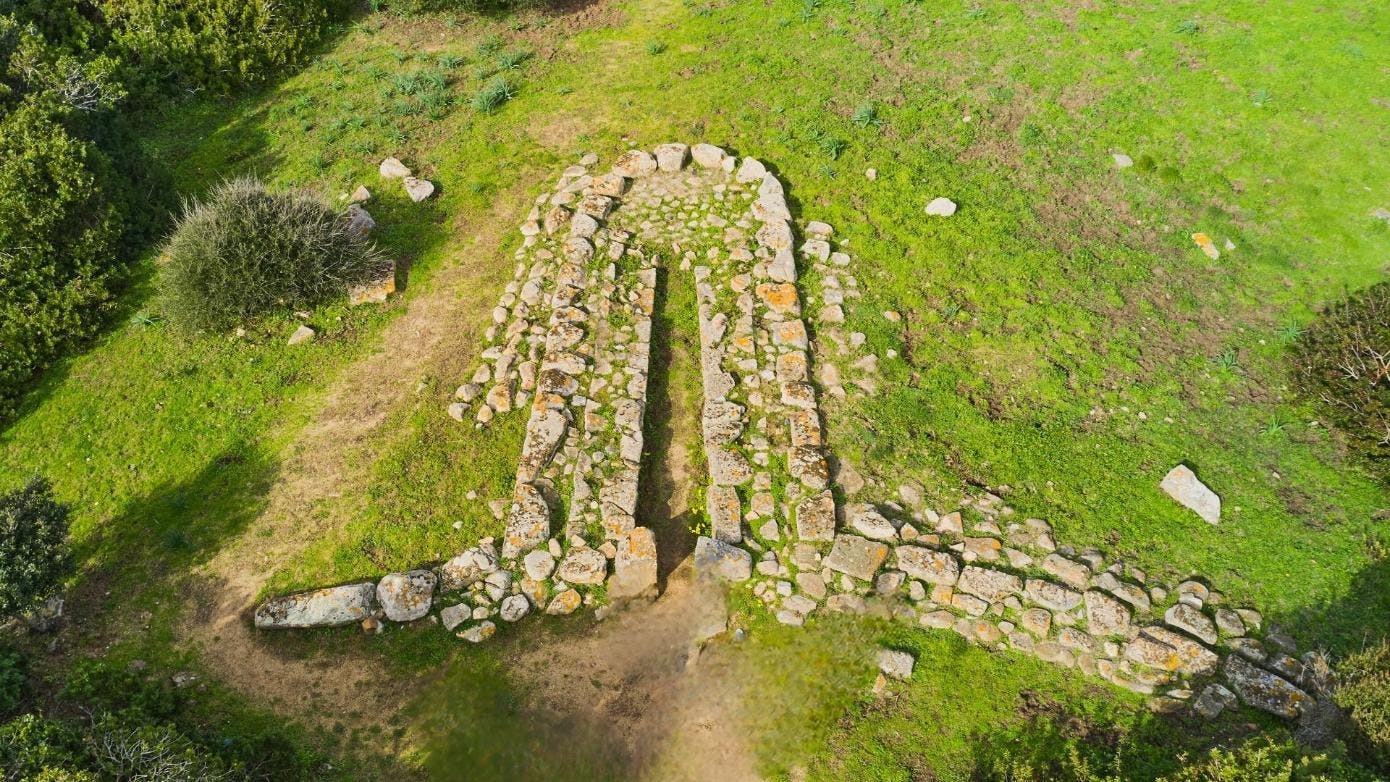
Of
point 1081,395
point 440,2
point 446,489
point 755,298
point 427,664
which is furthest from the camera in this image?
point 440,2

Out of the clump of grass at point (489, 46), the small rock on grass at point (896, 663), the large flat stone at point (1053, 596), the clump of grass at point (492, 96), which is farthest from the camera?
the clump of grass at point (489, 46)

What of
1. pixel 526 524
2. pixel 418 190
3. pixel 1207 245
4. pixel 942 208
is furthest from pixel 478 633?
pixel 1207 245

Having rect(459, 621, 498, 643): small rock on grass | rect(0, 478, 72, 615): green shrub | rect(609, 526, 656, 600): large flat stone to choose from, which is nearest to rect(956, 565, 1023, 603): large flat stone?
rect(609, 526, 656, 600): large flat stone

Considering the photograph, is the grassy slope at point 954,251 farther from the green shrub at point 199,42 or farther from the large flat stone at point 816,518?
the large flat stone at point 816,518

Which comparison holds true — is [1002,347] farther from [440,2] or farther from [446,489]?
[440,2]

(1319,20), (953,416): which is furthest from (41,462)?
(1319,20)

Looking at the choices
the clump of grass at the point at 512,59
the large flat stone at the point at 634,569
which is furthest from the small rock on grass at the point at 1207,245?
the clump of grass at the point at 512,59

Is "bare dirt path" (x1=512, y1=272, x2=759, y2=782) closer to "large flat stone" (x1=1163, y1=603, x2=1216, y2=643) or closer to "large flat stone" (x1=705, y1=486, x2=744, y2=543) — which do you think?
"large flat stone" (x1=705, y1=486, x2=744, y2=543)
